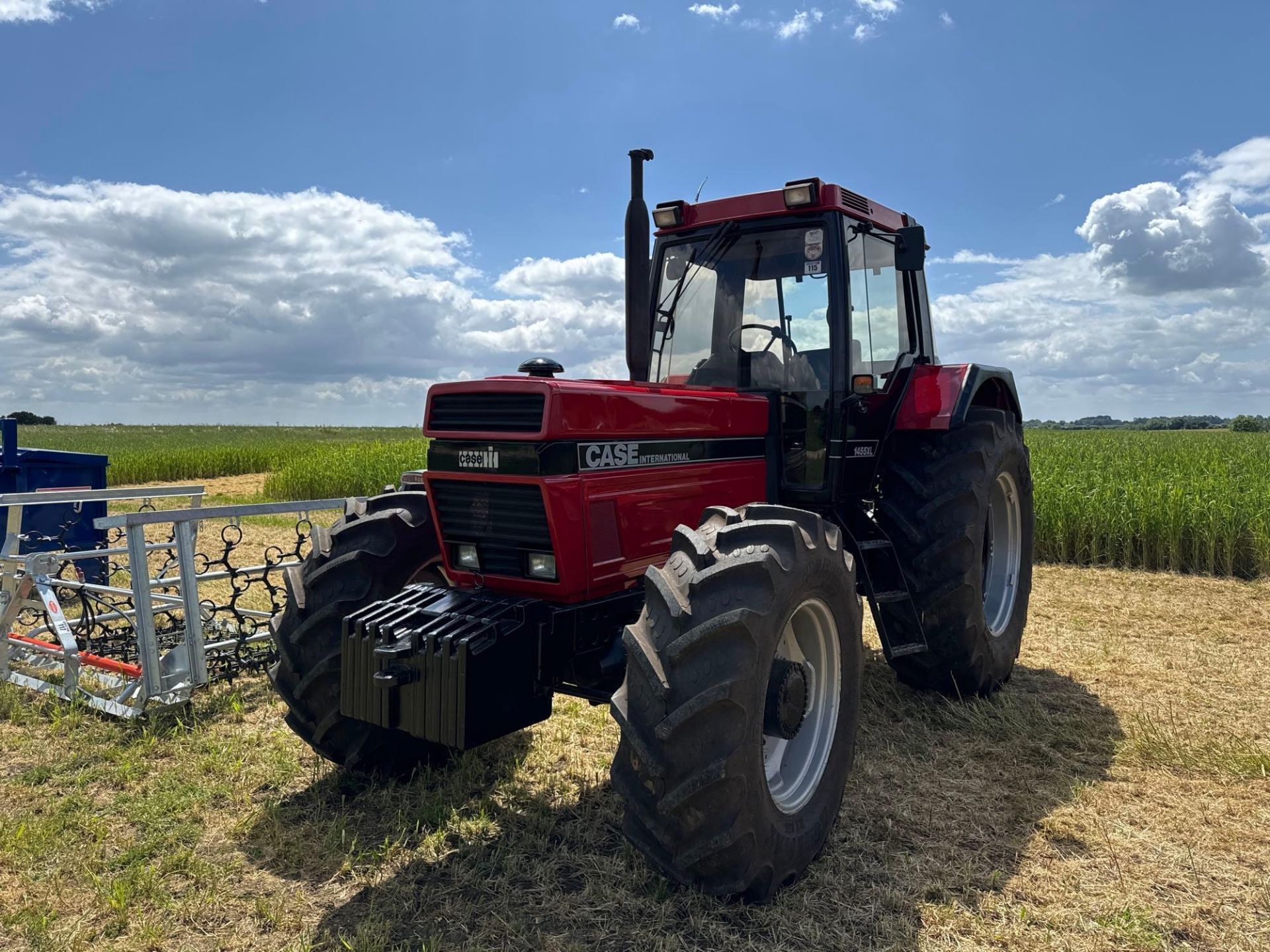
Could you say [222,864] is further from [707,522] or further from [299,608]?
[707,522]

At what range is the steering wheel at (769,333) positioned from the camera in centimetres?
445

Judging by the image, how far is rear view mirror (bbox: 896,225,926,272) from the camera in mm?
4312

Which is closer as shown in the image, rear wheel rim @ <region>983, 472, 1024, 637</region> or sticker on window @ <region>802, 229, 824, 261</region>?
sticker on window @ <region>802, 229, 824, 261</region>

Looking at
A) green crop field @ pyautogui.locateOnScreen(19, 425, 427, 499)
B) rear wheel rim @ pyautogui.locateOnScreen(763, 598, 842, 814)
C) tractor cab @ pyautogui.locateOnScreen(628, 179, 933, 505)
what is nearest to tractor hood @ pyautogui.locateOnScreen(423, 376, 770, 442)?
tractor cab @ pyautogui.locateOnScreen(628, 179, 933, 505)

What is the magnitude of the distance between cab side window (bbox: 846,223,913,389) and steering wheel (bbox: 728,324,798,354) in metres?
0.31

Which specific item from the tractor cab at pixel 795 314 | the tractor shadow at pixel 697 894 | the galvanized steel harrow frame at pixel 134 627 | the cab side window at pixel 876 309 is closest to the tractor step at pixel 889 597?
the tractor cab at pixel 795 314

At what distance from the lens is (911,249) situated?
4363mm

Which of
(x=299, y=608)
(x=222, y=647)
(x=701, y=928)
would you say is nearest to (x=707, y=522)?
(x=701, y=928)

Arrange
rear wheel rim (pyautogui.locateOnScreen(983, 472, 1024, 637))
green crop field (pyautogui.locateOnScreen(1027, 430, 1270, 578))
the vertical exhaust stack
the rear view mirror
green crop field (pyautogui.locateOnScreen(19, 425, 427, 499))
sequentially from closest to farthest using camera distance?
the vertical exhaust stack, the rear view mirror, rear wheel rim (pyautogui.locateOnScreen(983, 472, 1024, 637)), green crop field (pyautogui.locateOnScreen(1027, 430, 1270, 578)), green crop field (pyautogui.locateOnScreen(19, 425, 427, 499))

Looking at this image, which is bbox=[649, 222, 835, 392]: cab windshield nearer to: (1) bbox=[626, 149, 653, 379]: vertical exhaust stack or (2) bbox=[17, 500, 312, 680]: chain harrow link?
(1) bbox=[626, 149, 653, 379]: vertical exhaust stack

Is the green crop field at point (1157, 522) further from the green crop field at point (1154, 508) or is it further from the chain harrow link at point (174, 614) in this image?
the chain harrow link at point (174, 614)

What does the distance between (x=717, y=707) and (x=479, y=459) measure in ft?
4.38

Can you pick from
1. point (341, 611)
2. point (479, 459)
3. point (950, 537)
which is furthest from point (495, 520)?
point (950, 537)

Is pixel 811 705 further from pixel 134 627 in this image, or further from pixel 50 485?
pixel 50 485
